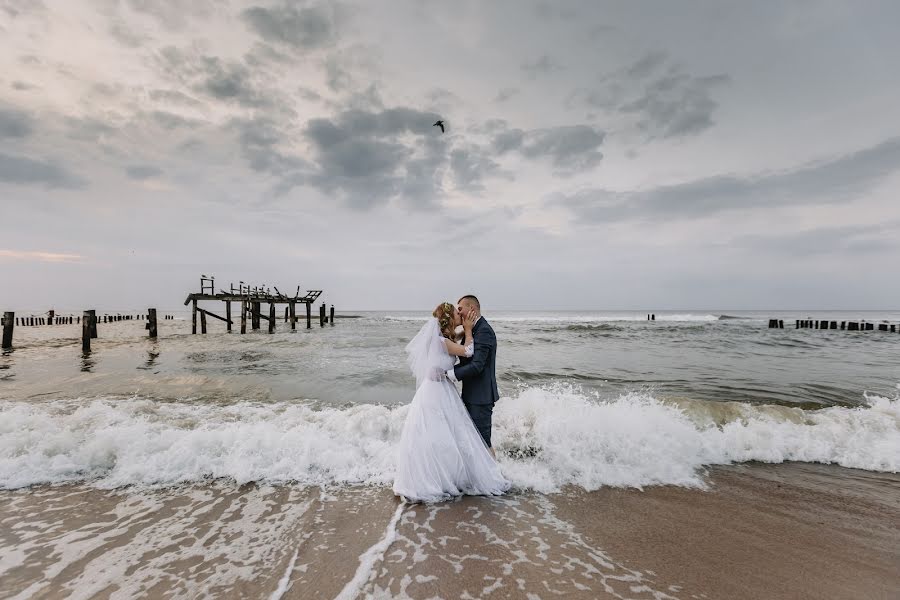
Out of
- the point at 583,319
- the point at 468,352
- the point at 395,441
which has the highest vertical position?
the point at 468,352

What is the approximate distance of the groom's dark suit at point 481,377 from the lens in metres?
4.78

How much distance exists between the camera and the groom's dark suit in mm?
4781

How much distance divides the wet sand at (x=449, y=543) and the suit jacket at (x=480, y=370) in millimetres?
1225

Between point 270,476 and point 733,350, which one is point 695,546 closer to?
point 270,476

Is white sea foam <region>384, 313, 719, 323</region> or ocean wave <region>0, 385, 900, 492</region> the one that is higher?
white sea foam <region>384, 313, 719, 323</region>

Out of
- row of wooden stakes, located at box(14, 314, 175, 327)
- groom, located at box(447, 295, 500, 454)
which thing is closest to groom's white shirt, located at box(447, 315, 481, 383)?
groom, located at box(447, 295, 500, 454)

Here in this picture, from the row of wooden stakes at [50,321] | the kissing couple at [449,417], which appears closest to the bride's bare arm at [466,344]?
the kissing couple at [449,417]

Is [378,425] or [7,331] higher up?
[7,331]

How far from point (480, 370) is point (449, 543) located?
1872 millimetres

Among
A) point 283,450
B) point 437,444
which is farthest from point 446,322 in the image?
point 283,450

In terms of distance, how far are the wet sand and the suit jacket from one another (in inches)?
48.2

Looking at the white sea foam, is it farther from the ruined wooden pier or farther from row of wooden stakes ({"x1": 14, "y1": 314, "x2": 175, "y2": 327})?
row of wooden stakes ({"x1": 14, "y1": 314, "x2": 175, "y2": 327})

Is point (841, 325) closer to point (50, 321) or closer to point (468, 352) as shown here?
point (468, 352)

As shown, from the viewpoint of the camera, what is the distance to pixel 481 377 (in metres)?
4.98
